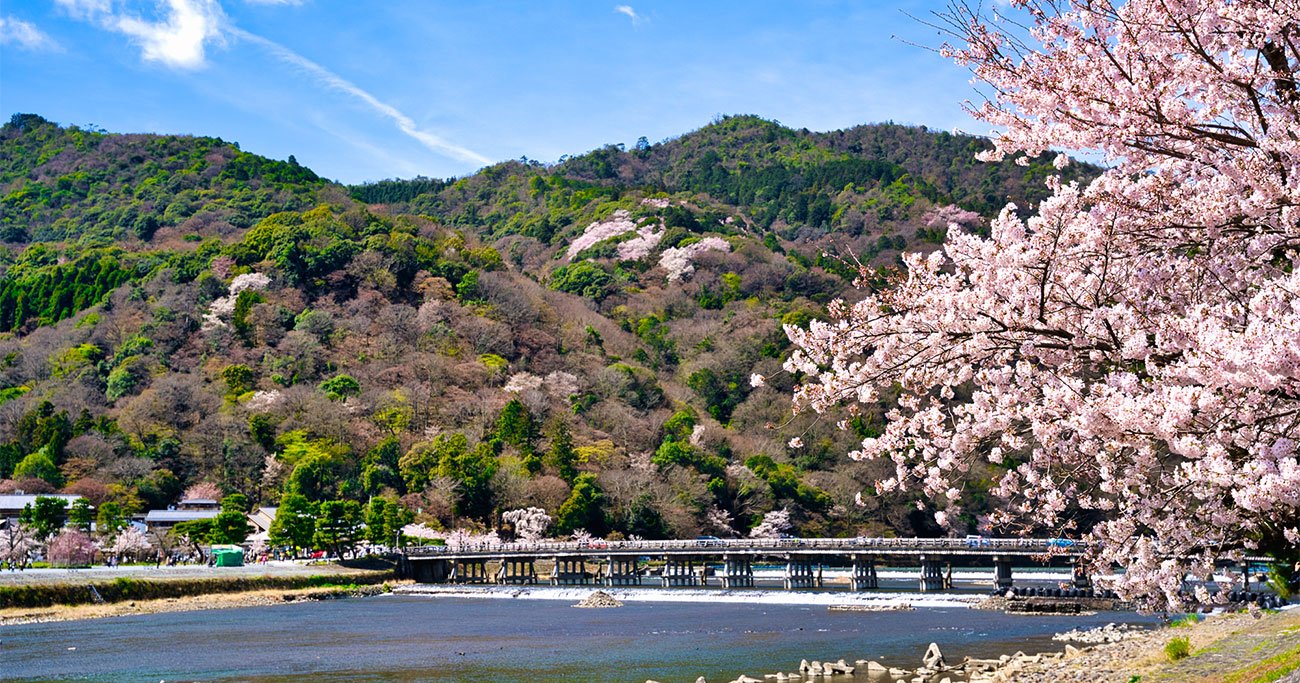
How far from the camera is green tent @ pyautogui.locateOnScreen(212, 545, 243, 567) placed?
47.4 metres

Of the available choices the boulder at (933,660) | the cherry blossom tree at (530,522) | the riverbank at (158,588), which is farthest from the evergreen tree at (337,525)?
the boulder at (933,660)

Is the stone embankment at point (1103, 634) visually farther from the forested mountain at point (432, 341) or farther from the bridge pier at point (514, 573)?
the bridge pier at point (514, 573)

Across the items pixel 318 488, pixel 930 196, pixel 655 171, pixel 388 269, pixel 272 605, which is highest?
pixel 655 171

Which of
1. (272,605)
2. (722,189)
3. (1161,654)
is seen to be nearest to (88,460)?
(272,605)

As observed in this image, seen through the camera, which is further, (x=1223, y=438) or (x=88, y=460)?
(x=88, y=460)

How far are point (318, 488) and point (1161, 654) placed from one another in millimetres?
49503

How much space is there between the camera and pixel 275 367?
7406 centimetres

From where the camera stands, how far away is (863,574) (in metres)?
48.0

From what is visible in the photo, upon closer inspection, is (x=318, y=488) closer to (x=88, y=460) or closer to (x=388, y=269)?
(x=88, y=460)

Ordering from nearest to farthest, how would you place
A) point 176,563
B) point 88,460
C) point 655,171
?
point 176,563 → point 88,460 → point 655,171

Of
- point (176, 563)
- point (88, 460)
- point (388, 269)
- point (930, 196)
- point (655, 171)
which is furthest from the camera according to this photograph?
point (655, 171)

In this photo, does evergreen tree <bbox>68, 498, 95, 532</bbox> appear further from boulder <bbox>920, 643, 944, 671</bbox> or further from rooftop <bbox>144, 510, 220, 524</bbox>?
boulder <bbox>920, 643, 944, 671</bbox>

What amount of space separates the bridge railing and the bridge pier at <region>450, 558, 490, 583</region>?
1783 millimetres

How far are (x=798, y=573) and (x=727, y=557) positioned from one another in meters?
3.15
